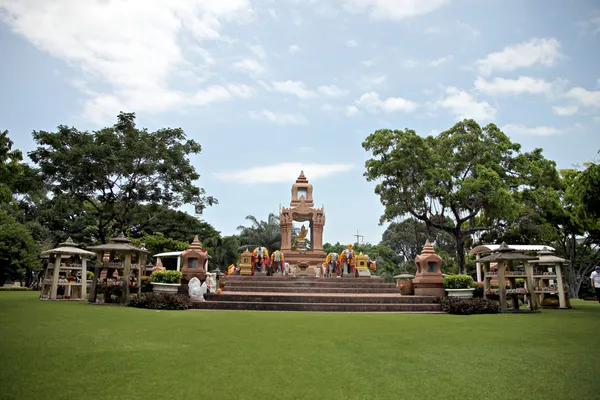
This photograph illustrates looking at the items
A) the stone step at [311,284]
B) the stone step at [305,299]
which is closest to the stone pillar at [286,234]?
Result: the stone step at [311,284]

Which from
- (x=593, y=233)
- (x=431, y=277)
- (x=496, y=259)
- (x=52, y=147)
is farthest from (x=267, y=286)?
(x=593, y=233)

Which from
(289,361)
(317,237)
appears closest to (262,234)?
(317,237)

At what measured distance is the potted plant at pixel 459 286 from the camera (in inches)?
566

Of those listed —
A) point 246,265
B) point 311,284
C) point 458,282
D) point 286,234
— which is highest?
point 286,234

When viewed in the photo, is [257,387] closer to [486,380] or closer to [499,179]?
[486,380]

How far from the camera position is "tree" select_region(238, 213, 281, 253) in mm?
34469

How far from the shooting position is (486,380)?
450 cm

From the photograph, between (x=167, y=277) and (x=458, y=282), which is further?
(x=167, y=277)

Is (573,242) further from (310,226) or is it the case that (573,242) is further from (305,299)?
(305,299)

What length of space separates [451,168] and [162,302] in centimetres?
1921

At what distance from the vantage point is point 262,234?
34.7 m

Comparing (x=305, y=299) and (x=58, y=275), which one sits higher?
(x=58, y=275)

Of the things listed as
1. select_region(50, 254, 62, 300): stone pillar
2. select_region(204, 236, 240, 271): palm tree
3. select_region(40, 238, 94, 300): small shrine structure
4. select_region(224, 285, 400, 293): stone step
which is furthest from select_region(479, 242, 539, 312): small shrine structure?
select_region(204, 236, 240, 271): palm tree

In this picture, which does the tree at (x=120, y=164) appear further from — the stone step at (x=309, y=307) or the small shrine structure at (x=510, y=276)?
the small shrine structure at (x=510, y=276)
